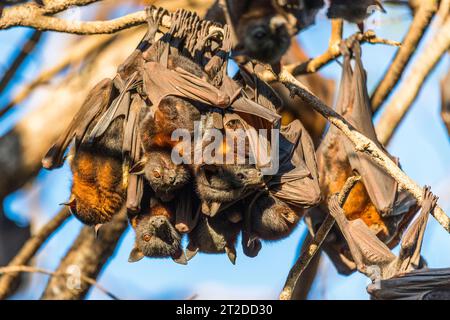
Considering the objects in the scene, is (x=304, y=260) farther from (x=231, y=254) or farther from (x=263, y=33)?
(x=263, y=33)

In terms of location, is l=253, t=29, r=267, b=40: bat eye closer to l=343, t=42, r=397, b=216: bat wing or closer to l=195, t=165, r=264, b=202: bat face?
l=195, t=165, r=264, b=202: bat face

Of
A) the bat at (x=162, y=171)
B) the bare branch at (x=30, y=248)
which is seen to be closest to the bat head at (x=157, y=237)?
the bat at (x=162, y=171)

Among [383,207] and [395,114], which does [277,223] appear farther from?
[395,114]

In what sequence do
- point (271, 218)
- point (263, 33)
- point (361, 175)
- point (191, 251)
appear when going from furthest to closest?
point (361, 175) → point (191, 251) → point (271, 218) → point (263, 33)

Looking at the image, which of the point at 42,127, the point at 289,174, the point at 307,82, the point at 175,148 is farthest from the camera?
the point at 307,82

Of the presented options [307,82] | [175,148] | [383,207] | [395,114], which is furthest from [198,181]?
[307,82]

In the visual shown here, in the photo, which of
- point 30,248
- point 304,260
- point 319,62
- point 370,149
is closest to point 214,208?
point 304,260
